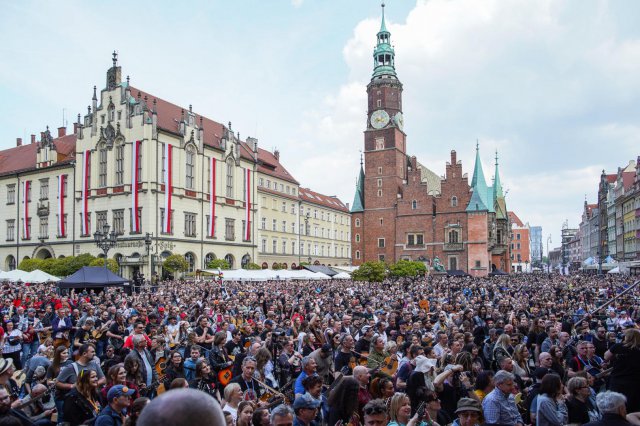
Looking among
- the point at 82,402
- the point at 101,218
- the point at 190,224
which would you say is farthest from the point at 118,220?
the point at 82,402

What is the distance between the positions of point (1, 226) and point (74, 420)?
60820 millimetres

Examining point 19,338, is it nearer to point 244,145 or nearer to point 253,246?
point 253,246

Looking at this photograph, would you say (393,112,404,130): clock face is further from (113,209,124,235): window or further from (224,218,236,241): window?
(113,209,124,235): window

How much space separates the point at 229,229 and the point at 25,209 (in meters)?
22.1

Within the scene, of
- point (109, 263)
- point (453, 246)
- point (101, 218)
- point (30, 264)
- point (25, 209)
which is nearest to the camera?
point (109, 263)

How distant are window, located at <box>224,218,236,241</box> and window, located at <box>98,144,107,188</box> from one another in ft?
40.2

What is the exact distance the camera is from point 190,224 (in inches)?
1923

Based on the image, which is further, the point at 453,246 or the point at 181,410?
the point at 453,246

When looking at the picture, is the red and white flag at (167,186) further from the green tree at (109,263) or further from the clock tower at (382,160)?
the clock tower at (382,160)

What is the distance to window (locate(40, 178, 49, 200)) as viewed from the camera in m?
53.7

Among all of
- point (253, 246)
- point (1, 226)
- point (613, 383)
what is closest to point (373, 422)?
point (613, 383)

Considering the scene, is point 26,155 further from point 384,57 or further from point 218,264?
point 384,57

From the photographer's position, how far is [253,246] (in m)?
56.8

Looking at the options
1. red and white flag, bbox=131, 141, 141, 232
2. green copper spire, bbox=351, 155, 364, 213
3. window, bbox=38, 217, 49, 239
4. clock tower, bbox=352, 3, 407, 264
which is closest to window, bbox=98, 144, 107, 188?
red and white flag, bbox=131, 141, 141, 232
